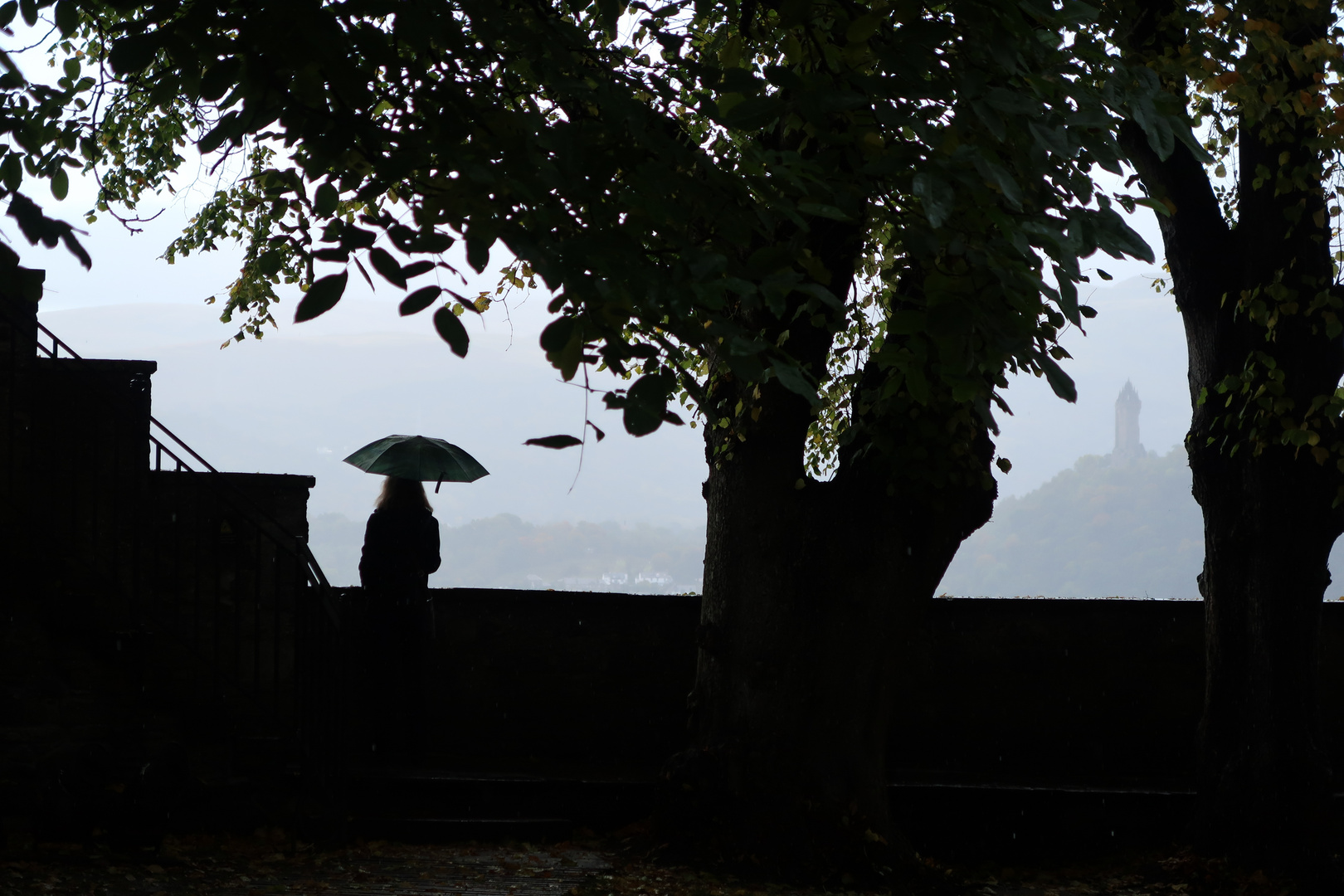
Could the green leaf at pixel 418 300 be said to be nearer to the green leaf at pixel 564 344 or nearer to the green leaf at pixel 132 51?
the green leaf at pixel 564 344

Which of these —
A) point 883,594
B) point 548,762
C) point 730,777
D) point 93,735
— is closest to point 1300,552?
point 883,594

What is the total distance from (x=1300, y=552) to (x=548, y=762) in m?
5.40

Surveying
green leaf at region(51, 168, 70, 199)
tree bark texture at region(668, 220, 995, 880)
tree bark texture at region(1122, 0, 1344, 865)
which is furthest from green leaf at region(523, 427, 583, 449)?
tree bark texture at region(1122, 0, 1344, 865)

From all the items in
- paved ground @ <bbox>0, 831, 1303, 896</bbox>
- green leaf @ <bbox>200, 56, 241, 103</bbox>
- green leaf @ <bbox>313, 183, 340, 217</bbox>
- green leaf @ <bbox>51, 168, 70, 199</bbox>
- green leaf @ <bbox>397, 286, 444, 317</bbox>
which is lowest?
paved ground @ <bbox>0, 831, 1303, 896</bbox>

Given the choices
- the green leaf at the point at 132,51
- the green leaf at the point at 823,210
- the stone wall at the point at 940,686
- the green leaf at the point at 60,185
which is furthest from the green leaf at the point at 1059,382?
the stone wall at the point at 940,686

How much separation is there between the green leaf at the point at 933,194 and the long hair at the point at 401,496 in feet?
17.0

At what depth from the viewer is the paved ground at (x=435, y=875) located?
5680mm

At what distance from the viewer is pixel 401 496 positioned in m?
7.70

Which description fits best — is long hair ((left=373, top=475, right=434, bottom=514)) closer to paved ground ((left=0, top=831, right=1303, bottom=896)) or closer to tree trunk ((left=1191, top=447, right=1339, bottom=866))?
paved ground ((left=0, top=831, right=1303, bottom=896))

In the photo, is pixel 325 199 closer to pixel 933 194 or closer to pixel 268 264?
pixel 268 264

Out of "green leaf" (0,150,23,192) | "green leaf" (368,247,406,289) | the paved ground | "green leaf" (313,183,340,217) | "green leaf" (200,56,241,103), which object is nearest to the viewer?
"green leaf" (368,247,406,289)

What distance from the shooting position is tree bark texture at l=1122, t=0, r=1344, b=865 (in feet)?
22.5

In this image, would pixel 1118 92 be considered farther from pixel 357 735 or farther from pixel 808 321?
pixel 357 735

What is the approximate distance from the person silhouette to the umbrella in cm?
9
